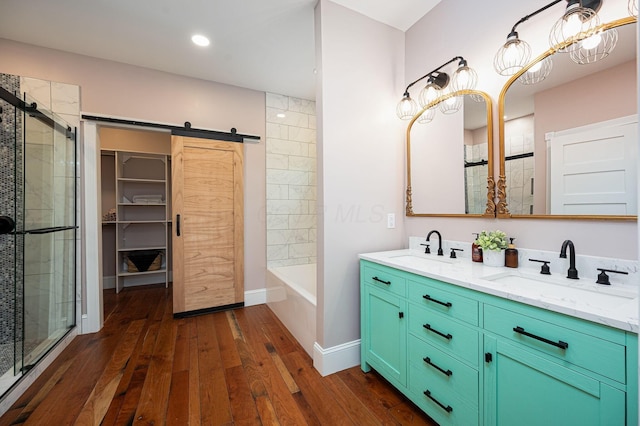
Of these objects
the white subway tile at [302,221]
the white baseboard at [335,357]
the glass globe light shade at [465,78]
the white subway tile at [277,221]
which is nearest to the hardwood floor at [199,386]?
the white baseboard at [335,357]

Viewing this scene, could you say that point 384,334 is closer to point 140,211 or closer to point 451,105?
point 451,105

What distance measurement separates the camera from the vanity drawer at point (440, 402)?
46.0 inches

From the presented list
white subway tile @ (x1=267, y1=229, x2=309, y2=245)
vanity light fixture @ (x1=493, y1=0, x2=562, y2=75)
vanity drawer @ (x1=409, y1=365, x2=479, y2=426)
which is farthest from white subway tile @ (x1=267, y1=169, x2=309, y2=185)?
vanity drawer @ (x1=409, y1=365, x2=479, y2=426)

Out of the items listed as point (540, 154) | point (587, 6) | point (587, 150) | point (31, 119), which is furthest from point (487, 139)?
point (31, 119)

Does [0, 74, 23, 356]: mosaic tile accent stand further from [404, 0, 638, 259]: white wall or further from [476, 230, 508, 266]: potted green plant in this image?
[476, 230, 508, 266]: potted green plant

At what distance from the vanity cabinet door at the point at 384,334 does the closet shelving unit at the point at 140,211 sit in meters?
3.29

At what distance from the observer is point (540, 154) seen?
1.39 meters

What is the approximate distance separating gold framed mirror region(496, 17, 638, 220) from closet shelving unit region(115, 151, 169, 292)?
167 inches

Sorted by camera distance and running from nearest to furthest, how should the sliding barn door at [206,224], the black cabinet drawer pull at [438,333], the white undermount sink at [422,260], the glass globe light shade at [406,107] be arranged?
the black cabinet drawer pull at [438,333] < the white undermount sink at [422,260] < the glass globe light shade at [406,107] < the sliding barn door at [206,224]

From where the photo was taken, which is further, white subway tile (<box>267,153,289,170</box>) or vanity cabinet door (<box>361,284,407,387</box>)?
white subway tile (<box>267,153,289,170</box>)

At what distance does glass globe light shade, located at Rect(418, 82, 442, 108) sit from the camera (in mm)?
1855

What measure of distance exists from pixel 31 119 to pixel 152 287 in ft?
8.72

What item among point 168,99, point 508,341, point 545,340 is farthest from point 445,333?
point 168,99

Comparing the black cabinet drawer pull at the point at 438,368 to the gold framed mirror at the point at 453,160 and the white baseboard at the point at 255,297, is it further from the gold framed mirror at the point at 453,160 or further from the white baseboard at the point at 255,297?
the white baseboard at the point at 255,297
